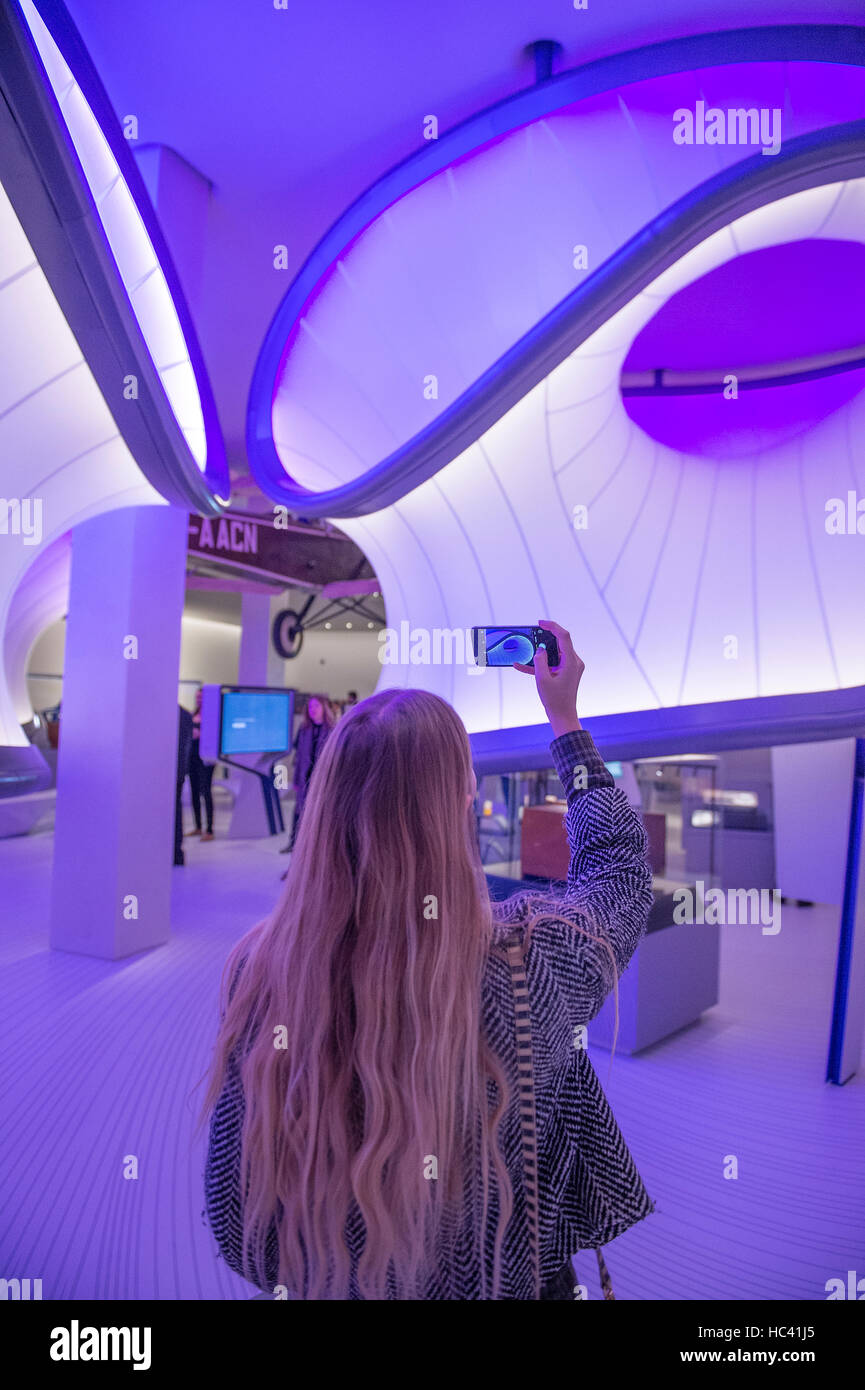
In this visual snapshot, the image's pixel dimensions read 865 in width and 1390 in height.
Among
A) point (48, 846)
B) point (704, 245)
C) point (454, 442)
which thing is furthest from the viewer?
point (48, 846)

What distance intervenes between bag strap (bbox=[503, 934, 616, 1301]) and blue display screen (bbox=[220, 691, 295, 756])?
8113 millimetres

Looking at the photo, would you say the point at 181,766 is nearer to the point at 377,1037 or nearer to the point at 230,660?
the point at 377,1037

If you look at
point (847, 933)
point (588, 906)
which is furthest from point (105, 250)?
point (847, 933)

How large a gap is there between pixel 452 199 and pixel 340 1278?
14.4 ft

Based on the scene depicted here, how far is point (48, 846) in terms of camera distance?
9367mm

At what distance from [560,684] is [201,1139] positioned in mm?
2526

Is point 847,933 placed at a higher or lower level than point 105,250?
lower

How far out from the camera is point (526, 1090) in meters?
0.98

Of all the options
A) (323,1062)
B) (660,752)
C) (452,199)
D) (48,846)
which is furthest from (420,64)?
(48,846)

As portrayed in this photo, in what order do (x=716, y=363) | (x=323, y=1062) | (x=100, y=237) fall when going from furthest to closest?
(x=716, y=363) → (x=100, y=237) → (x=323, y=1062)

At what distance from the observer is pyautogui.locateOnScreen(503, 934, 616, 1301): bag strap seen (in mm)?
967

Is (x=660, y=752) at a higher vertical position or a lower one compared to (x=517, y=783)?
higher

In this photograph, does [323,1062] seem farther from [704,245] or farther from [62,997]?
[62,997]

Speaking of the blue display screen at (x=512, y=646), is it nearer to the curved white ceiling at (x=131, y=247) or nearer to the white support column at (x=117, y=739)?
the curved white ceiling at (x=131, y=247)
